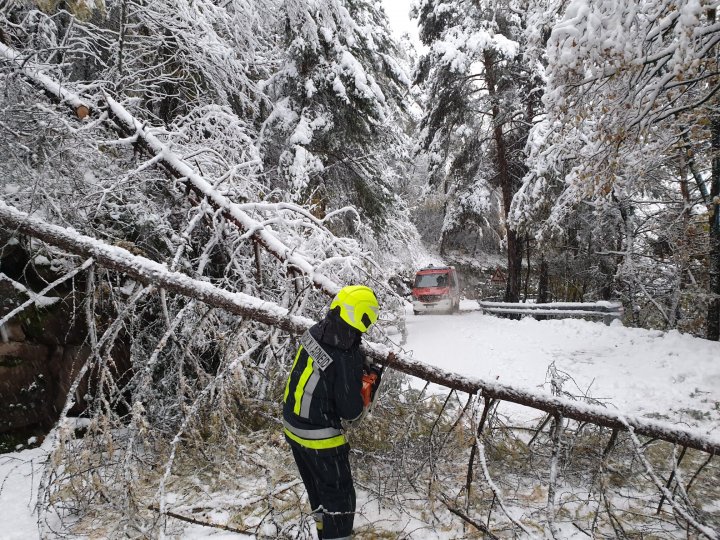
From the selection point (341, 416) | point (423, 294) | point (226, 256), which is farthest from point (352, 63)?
point (423, 294)

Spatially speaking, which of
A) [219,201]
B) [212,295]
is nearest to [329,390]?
[212,295]

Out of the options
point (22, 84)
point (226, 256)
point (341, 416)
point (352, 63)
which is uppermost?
point (352, 63)

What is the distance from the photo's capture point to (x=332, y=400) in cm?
283

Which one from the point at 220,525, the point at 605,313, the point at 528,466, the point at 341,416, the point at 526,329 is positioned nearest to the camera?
the point at 341,416

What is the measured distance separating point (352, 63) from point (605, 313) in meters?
9.27

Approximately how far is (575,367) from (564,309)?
15.4ft

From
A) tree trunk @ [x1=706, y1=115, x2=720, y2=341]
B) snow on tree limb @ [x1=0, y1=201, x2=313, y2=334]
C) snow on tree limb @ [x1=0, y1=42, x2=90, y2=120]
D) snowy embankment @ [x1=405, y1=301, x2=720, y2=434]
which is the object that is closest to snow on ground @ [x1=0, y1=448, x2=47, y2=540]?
snow on tree limb @ [x1=0, y1=201, x2=313, y2=334]

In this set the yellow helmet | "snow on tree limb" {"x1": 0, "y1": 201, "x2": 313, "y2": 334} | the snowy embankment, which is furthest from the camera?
the snowy embankment

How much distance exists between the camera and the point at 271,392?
14.2ft

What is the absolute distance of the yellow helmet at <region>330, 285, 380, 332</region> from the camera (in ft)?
8.86

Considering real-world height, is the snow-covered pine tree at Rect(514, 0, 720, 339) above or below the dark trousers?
above

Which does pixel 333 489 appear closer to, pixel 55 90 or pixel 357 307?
pixel 357 307

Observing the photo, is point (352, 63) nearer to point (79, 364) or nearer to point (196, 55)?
point (196, 55)

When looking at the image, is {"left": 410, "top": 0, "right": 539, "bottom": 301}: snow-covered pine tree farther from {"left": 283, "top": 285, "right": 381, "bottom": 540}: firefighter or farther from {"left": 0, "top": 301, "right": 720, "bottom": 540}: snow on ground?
{"left": 283, "top": 285, "right": 381, "bottom": 540}: firefighter
